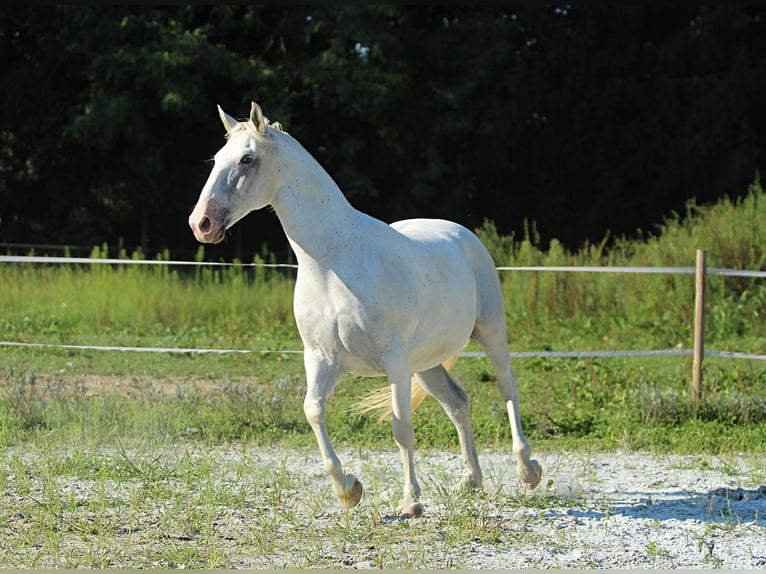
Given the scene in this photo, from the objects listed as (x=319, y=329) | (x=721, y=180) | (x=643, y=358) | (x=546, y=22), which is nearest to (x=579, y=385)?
(x=643, y=358)

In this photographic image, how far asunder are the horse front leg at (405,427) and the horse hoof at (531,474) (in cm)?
93

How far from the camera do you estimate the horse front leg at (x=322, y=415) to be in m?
4.67

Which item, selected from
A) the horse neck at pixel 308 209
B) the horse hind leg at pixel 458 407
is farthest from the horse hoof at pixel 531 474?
the horse neck at pixel 308 209

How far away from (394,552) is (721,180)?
18.7 m

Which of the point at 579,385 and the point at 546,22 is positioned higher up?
the point at 546,22

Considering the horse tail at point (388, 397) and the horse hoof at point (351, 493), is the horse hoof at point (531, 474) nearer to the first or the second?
the horse tail at point (388, 397)

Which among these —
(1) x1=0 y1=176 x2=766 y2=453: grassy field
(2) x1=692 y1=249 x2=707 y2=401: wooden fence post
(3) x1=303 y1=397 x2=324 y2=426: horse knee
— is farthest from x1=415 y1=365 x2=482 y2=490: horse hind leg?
(2) x1=692 y1=249 x2=707 y2=401: wooden fence post

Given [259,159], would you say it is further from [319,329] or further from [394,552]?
[394,552]

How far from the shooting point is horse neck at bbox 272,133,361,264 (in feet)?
15.3

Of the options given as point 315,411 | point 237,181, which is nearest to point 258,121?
point 237,181

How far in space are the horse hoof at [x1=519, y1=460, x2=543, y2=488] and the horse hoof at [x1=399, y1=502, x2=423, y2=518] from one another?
968mm

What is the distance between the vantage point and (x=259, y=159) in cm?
450

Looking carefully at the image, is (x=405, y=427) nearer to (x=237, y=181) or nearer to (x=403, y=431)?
(x=403, y=431)

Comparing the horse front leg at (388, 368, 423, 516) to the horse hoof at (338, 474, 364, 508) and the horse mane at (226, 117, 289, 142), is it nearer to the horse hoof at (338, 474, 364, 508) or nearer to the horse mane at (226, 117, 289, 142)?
the horse hoof at (338, 474, 364, 508)
